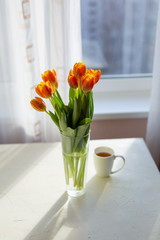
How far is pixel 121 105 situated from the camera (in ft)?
5.14

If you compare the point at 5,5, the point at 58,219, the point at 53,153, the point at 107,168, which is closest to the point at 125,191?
the point at 107,168

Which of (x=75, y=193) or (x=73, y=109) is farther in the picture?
(x=75, y=193)

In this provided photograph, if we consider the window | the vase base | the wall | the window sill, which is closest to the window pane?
the window

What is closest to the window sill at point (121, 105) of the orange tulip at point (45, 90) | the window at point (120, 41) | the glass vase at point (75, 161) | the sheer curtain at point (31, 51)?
the window at point (120, 41)

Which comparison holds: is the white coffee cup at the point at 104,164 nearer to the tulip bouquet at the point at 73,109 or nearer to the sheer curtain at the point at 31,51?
the tulip bouquet at the point at 73,109

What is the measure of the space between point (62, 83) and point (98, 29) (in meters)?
0.47

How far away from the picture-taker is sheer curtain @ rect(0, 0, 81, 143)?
3.89ft

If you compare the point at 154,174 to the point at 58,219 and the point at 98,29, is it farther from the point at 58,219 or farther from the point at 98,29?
the point at 98,29

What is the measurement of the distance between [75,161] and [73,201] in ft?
0.46

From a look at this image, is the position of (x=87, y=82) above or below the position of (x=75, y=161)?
above

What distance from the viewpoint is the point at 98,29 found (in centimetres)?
158

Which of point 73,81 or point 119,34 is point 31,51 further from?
point 119,34

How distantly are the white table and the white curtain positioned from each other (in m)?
0.23

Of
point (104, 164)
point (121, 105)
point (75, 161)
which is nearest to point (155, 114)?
point (121, 105)
